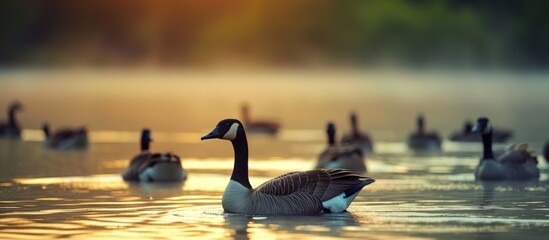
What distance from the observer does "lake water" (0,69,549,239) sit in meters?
12.5

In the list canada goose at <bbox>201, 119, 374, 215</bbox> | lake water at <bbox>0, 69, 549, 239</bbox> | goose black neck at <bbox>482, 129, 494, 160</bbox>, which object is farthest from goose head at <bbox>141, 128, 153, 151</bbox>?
canada goose at <bbox>201, 119, 374, 215</bbox>

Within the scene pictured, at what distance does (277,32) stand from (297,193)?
8386 centimetres

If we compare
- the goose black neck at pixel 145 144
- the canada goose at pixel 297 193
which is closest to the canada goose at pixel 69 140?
the goose black neck at pixel 145 144

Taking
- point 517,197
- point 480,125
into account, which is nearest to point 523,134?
point 480,125

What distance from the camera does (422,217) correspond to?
1341 cm

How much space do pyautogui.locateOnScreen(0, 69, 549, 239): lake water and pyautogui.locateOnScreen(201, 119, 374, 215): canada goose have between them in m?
0.16

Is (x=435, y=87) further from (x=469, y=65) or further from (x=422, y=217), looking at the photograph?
(x=422, y=217)

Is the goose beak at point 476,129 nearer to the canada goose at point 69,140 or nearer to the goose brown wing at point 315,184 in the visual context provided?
the goose brown wing at point 315,184

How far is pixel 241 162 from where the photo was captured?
13.9 meters

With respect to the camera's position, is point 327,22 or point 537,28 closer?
point 537,28

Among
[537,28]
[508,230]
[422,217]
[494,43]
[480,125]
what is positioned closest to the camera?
[508,230]

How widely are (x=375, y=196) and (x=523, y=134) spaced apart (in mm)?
16099

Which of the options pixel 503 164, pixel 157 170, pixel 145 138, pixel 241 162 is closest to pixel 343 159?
pixel 503 164

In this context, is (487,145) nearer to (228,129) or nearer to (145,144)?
(145,144)
